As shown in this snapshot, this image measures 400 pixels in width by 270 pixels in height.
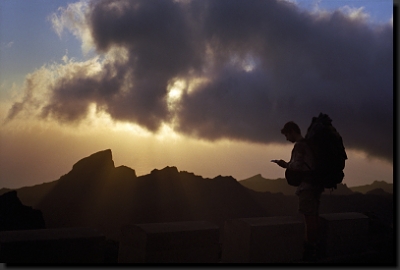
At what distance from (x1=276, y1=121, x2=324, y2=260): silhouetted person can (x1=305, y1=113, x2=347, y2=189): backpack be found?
10 cm

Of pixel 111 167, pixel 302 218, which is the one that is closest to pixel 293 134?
pixel 302 218

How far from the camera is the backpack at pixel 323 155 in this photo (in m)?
6.40

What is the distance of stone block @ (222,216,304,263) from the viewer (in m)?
6.17

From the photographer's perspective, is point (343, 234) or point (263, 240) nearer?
point (263, 240)

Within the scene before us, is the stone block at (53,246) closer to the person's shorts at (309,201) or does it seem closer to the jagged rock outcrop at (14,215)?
the person's shorts at (309,201)

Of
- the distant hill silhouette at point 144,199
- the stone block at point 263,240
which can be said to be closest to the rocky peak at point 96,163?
the distant hill silhouette at point 144,199

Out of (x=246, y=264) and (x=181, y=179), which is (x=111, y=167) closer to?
(x=181, y=179)

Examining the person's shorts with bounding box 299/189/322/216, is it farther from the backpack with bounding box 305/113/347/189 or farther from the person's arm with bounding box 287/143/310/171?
the person's arm with bounding box 287/143/310/171

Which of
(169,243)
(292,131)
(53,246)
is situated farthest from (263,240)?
(53,246)

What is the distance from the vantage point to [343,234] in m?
7.56

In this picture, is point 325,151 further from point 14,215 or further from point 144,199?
point 144,199

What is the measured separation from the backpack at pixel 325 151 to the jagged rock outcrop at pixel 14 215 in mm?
8013

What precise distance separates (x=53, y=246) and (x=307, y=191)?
3.99 meters

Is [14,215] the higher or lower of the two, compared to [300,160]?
lower
